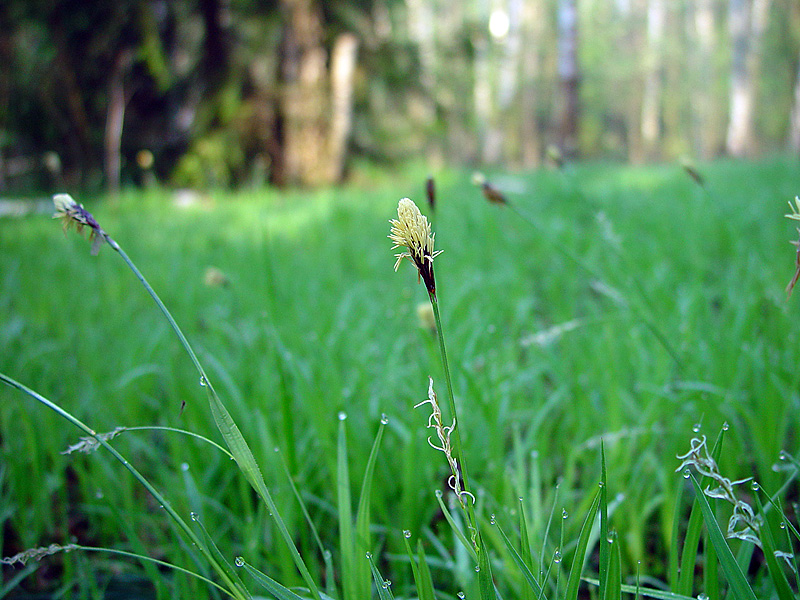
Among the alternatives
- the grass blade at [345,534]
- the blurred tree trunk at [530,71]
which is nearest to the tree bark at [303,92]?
the grass blade at [345,534]

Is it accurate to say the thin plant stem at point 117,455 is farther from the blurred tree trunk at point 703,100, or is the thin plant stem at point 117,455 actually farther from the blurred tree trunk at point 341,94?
the blurred tree trunk at point 703,100

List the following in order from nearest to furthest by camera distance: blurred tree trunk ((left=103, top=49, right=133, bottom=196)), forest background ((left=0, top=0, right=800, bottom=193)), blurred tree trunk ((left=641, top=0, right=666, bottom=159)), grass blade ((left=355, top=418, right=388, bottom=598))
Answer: grass blade ((left=355, top=418, right=388, bottom=598)) < blurred tree trunk ((left=103, top=49, right=133, bottom=196)) < forest background ((left=0, top=0, right=800, bottom=193)) < blurred tree trunk ((left=641, top=0, right=666, bottom=159))

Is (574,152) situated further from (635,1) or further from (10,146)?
(635,1)

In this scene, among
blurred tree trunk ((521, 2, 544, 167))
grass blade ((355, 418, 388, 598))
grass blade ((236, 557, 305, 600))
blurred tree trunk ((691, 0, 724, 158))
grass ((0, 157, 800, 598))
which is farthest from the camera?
blurred tree trunk ((691, 0, 724, 158))

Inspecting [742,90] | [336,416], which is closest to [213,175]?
[336,416]

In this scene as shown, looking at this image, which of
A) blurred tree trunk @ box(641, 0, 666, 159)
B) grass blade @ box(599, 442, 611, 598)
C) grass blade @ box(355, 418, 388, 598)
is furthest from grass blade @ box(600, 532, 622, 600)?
blurred tree trunk @ box(641, 0, 666, 159)

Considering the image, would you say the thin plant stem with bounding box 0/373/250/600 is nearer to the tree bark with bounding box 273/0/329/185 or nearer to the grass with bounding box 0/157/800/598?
the grass with bounding box 0/157/800/598
